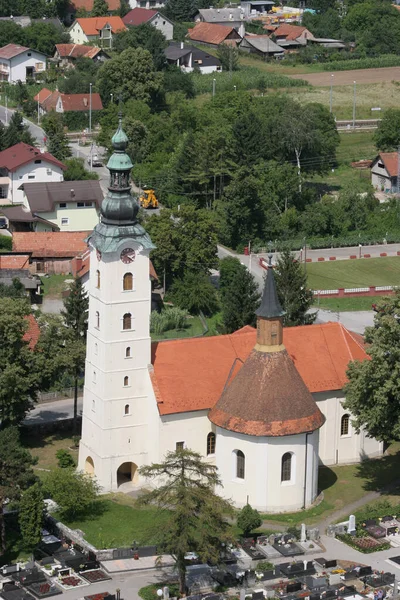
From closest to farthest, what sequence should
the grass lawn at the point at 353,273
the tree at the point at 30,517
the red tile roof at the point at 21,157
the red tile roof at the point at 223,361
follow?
1. the tree at the point at 30,517
2. the red tile roof at the point at 223,361
3. the grass lawn at the point at 353,273
4. the red tile roof at the point at 21,157

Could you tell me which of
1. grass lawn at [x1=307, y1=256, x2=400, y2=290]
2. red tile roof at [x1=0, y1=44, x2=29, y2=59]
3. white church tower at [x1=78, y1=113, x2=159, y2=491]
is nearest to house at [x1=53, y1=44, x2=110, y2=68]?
red tile roof at [x1=0, y1=44, x2=29, y2=59]

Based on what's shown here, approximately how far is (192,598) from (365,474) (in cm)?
1889

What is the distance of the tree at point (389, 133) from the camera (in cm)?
15812

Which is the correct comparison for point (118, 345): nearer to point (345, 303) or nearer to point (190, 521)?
point (190, 521)

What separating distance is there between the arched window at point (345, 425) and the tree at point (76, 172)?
198ft

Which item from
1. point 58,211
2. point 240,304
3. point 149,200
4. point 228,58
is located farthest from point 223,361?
point 228,58

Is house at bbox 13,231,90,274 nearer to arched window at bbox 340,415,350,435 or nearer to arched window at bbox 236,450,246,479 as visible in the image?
arched window at bbox 340,415,350,435

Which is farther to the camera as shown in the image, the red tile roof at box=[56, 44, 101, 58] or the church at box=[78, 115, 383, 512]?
the red tile roof at box=[56, 44, 101, 58]

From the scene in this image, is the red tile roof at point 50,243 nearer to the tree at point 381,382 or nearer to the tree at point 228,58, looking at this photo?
the tree at point 381,382

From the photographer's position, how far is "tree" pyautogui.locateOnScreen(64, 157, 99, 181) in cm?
14438

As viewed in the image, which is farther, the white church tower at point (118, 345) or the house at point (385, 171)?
the house at point (385, 171)

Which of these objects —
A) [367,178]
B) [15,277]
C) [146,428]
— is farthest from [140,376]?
[367,178]

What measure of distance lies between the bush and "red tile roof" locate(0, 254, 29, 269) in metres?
34.0

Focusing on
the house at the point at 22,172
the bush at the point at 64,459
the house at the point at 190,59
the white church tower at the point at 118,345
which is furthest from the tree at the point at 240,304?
the house at the point at 190,59
